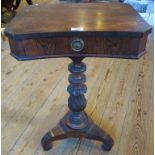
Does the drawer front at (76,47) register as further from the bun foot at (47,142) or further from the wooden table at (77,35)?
the bun foot at (47,142)

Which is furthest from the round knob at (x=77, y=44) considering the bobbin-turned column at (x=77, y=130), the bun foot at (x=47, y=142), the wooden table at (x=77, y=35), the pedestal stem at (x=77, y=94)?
the bun foot at (x=47, y=142)

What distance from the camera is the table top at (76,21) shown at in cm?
88

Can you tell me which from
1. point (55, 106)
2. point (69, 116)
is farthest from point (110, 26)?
point (55, 106)

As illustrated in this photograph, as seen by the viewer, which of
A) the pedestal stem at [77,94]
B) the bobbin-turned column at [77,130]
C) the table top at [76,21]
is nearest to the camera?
the table top at [76,21]

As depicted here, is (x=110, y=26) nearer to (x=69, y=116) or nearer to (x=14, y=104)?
(x=69, y=116)

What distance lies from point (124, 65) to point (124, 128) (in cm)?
85

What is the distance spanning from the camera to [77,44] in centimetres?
90

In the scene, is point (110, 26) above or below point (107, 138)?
above

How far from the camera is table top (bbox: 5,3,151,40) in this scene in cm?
88

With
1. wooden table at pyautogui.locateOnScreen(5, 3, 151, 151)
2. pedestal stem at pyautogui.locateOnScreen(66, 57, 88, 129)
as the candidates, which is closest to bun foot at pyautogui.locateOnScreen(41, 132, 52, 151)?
pedestal stem at pyautogui.locateOnScreen(66, 57, 88, 129)

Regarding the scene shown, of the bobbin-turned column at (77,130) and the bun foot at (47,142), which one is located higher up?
the bobbin-turned column at (77,130)

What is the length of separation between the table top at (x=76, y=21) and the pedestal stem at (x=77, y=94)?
18 centimetres

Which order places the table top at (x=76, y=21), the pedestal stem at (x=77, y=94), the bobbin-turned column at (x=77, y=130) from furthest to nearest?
the bobbin-turned column at (x=77, y=130) → the pedestal stem at (x=77, y=94) → the table top at (x=76, y=21)

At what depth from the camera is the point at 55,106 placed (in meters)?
1.64
